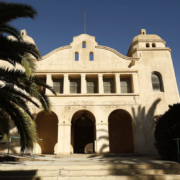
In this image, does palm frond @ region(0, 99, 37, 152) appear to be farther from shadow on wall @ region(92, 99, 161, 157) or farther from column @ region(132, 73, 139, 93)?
column @ region(132, 73, 139, 93)

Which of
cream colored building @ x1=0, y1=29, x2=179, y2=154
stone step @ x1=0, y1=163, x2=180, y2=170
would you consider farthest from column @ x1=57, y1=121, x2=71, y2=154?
stone step @ x1=0, y1=163, x2=180, y2=170

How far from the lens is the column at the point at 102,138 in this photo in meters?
14.4

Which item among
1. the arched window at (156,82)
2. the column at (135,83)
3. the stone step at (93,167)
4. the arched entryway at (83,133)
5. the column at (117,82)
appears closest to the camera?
the stone step at (93,167)

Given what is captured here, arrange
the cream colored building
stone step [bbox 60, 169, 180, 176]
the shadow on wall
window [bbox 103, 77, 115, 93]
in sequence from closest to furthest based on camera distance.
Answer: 1. stone step [bbox 60, 169, 180, 176]
2. the shadow on wall
3. the cream colored building
4. window [bbox 103, 77, 115, 93]

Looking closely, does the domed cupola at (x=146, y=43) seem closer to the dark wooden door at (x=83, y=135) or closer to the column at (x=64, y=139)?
the dark wooden door at (x=83, y=135)

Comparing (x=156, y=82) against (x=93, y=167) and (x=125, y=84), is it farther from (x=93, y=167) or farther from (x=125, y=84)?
(x=93, y=167)

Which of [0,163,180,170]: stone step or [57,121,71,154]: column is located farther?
[57,121,71,154]: column

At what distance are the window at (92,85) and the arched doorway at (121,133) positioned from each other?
2.92 meters

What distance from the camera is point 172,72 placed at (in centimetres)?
1686

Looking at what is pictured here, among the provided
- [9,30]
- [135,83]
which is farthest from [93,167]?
[135,83]

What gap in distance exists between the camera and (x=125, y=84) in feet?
55.9

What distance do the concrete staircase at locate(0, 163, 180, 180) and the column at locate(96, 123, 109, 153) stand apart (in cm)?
650

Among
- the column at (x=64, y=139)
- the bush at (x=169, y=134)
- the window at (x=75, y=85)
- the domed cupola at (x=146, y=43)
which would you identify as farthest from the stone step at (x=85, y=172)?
the domed cupola at (x=146, y=43)

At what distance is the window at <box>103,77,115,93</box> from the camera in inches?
666
